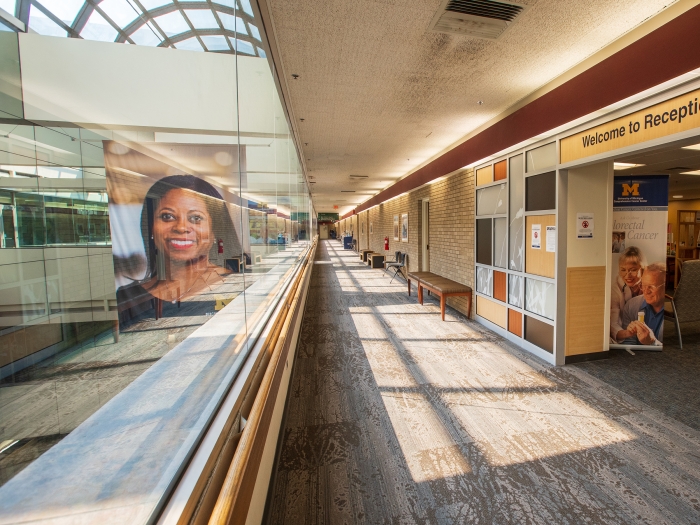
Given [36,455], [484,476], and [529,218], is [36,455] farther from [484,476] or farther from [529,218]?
[529,218]

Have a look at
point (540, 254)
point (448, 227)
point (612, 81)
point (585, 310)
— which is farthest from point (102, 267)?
point (448, 227)

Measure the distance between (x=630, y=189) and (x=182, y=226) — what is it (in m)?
5.12

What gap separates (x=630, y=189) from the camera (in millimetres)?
4176

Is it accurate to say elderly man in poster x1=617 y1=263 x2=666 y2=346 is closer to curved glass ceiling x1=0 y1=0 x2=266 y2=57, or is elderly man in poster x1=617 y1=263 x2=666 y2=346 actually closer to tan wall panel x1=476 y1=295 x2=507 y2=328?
tan wall panel x1=476 y1=295 x2=507 y2=328

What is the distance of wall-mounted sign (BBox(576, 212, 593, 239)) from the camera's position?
12.8 feet

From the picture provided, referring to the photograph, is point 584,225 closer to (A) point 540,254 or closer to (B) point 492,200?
(A) point 540,254

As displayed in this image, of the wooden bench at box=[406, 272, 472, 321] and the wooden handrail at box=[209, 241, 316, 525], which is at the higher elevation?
the wooden handrail at box=[209, 241, 316, 525]

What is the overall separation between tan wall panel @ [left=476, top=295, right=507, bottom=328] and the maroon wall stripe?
2.25 metres

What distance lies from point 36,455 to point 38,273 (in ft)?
0.78

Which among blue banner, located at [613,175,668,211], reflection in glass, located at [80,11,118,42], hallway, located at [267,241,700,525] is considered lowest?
hallway, located at [267,241,700,525]

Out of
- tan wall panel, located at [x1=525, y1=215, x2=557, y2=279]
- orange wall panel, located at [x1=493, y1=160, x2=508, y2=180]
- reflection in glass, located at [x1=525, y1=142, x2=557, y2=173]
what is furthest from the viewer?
orange wall panel, located at [x1=493, y1=160, x2=508, y2=180]

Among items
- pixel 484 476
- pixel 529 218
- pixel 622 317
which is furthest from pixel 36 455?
pixel 622 317

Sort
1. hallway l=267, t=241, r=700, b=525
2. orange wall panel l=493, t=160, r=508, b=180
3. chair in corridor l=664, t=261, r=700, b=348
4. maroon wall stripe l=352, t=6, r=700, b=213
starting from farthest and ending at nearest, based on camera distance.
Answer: orange wall panel l=493, t=160, r=508, b=180, chair in corridor l=664, t=261, r=700, b=348, maroon wall stripe l=352, t=6, r=700, b=213, hallway l=267, t=241, r=700, b=525

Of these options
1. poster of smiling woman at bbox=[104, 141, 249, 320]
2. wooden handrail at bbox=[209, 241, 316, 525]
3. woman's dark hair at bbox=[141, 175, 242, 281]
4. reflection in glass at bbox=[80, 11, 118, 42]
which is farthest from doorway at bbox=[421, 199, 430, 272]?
reflection in glass at bbox=[80, 11, 118, 42]
